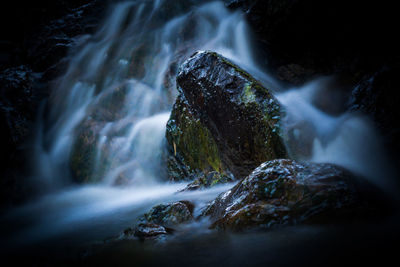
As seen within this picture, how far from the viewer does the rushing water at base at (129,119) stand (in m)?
4.32

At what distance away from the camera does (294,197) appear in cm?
230

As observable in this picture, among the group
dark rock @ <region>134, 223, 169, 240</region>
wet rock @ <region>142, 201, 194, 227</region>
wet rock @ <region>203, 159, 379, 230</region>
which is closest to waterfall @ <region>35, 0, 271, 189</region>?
wet rock @ <region>142, 201, 194, 227</region>

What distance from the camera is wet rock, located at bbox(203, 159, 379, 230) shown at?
216cm

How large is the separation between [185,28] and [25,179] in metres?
11.2

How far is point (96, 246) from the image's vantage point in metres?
2.94

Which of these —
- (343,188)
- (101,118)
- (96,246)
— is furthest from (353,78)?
(101,118)

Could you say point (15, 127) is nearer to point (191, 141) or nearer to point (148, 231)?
point (191, 141)

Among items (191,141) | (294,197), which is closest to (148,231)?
(294,197)

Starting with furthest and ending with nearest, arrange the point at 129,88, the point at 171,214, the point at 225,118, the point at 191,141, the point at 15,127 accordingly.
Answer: the point at 15,127 < the point at 129,88 < the point at 191,141 < the point at 225,118 < the point at 171,214

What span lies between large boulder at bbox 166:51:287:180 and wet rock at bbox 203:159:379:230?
143 cm

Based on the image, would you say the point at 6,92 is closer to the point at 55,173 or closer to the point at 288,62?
the point at 55,173

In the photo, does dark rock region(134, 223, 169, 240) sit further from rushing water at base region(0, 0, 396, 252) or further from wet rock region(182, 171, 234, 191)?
wet rock region(182, 171, 234, 191)

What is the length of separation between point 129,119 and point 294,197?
8827 millimetres

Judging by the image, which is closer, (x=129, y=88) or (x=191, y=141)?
(x=191, y=141)
